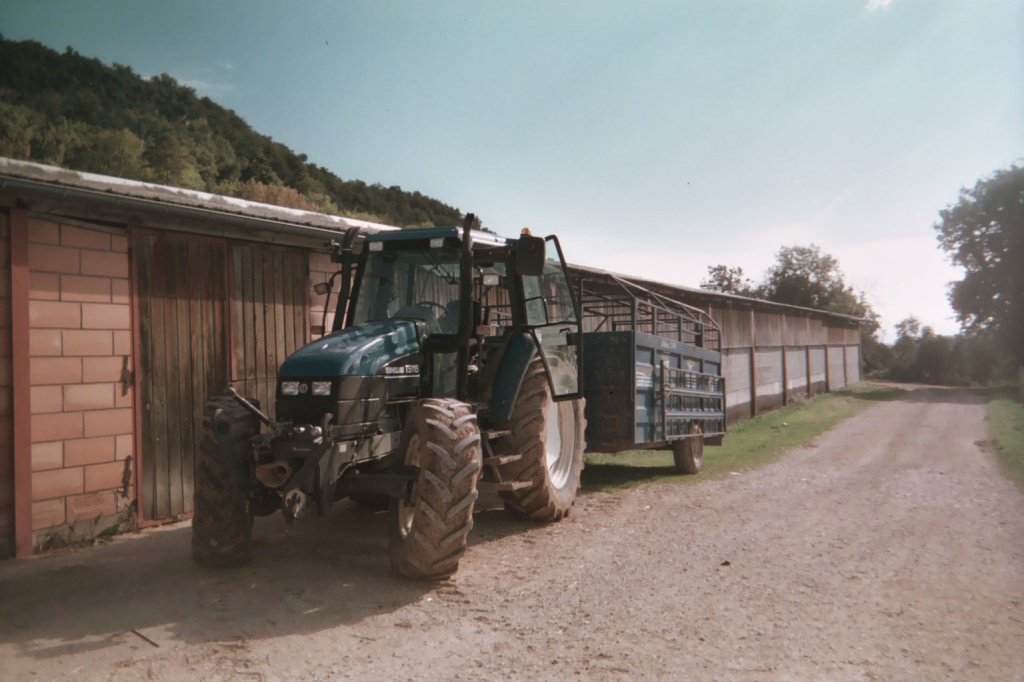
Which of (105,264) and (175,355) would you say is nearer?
(105,264)

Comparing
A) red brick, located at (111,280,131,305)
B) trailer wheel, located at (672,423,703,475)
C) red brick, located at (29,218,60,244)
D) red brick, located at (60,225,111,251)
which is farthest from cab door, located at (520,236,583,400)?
red brick, located at (29,218,60,244)

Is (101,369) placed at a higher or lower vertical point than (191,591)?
higher

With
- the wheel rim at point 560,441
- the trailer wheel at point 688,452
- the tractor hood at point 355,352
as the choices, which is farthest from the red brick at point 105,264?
the trailer wheel at point 688,452

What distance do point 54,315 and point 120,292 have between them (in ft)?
2.00

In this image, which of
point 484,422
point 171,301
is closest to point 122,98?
point 171,301

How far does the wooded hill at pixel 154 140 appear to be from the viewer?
28.7 m

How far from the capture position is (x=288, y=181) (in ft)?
125

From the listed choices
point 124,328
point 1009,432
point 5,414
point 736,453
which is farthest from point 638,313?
point 1009,432

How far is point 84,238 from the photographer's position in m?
6.23

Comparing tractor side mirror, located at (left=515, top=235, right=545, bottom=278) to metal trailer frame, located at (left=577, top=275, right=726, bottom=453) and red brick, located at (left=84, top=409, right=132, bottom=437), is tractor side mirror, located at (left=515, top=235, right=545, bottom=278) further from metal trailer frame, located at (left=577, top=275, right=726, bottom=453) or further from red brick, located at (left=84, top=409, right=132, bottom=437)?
red brick, located at (left=84, top=409, right=132, bottom=437)

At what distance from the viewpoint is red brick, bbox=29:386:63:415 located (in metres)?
5.82

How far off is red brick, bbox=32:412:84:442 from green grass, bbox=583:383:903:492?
522 cm

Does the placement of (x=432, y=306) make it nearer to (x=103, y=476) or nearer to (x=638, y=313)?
(x=103, y=476)

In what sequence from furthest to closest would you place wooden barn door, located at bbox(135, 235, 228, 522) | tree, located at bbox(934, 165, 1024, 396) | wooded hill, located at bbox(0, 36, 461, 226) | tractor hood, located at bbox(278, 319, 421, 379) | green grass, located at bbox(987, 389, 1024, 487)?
tree, located at bbox(934, 165, 1024, 396) < wooded hill, located at bbox(0, 36, 461, 226) < green grass, located at bbox(987, 389, 1024, 487) < wooden barn door, located at bbox(135, 235, 228, 522) < tractor hood, located at bbox(278, 319, 421, 379)
